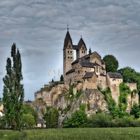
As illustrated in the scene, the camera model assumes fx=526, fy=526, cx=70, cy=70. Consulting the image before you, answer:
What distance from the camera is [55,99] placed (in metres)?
137

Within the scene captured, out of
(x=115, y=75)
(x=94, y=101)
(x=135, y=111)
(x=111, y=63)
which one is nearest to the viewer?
(x=94, y=101)

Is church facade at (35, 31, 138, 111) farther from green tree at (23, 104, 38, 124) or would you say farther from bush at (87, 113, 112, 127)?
bush at (87, 113, 112, 127)

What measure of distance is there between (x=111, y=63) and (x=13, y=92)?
66.3m

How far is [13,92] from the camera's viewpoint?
8275 cm

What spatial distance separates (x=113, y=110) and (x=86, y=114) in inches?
316

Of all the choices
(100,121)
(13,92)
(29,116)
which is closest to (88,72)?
(100,121)

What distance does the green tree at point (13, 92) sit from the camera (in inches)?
3184

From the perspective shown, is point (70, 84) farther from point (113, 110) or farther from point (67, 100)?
point (113, 110)

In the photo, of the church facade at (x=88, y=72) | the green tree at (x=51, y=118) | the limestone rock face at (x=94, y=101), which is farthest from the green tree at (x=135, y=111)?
the green tree at (x=51, y=118)

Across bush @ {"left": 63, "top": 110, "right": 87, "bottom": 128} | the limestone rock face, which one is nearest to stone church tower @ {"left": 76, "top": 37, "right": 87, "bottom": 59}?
the limestone rock face

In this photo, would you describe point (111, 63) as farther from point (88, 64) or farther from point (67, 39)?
point (67, 39)

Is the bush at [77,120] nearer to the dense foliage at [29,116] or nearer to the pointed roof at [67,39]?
the dense foliage at [29,116]

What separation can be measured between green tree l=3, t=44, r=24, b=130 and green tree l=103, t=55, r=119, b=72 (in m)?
63.0

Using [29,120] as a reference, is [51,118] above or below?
above
